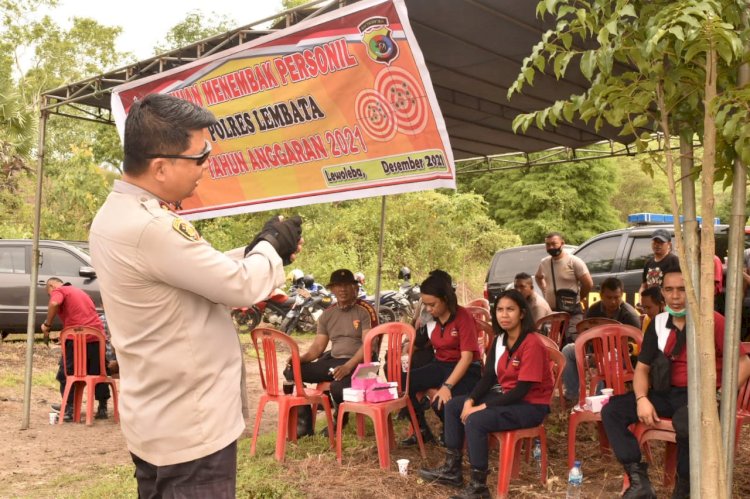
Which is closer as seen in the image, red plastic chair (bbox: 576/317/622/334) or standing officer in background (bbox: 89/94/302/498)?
standing officer in background (bbox: 89/94/302/498)

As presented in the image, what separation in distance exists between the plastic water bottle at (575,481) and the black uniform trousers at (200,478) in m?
2.70

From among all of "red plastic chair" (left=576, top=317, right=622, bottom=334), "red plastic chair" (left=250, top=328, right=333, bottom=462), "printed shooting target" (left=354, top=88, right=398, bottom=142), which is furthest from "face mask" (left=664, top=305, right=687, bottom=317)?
"red plastic chair" (left=250, top=328, right=333, bottom=462)

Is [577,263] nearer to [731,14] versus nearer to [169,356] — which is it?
[731,14]

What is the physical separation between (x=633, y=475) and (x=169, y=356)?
3.12 metres

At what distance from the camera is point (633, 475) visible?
4.12 metres

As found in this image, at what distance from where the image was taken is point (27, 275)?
38.2 ft

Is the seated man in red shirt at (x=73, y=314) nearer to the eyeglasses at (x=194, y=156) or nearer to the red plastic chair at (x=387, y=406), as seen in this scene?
the red plastic chair at (x=387, y=406)

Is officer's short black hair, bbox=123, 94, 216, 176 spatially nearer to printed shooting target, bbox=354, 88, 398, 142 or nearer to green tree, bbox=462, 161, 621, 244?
printed shooting target, bbox=354, 88, 398, 142

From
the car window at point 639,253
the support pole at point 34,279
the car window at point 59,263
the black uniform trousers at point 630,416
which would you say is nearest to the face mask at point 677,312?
the black uniform trousers at point 630,416

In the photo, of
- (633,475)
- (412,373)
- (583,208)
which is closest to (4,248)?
(412,373)

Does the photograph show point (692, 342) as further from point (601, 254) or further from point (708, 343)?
point (601, 254)

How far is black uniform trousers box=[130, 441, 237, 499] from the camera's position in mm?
1962

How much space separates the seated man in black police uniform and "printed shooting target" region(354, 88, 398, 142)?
174cm

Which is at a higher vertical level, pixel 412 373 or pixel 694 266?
pixel 694 266
